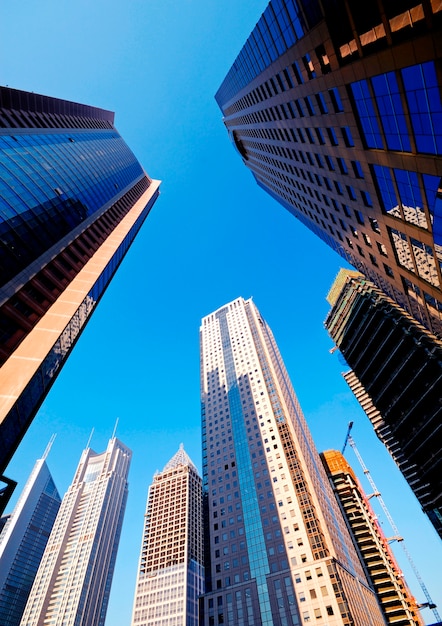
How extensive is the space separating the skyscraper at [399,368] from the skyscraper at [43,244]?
56.6 metres

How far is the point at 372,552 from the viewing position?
11412 centimetres

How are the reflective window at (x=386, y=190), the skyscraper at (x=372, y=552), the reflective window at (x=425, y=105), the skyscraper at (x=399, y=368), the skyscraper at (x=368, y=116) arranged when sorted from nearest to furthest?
the reflective window at (x=425, y=105) → the skyscraper at (x=368, y=116) → the reflective window at (x=386, y=190) → the skyscraper at (x=399, y=368) → the skyscraper at (x=372, y=552)

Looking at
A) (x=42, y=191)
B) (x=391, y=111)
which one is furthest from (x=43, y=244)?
(x=391, y=111)

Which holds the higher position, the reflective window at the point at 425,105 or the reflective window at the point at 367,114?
the reflective window at the point at 367,114

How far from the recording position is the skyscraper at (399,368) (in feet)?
187

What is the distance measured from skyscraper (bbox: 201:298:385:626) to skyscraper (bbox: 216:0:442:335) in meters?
59.2

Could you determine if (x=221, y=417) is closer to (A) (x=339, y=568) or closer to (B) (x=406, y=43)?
(A) (x=339, y=568)

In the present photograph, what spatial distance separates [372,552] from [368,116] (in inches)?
5324

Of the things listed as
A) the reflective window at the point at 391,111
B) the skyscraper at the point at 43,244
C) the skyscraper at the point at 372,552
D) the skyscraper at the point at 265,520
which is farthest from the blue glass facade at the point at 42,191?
the skyscraper at the point at 372,552

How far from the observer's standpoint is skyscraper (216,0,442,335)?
68.5 feet

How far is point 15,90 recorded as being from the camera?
238 feet

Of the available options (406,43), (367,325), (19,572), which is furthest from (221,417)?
(19,572)

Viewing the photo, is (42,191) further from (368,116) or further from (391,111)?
(391,111)

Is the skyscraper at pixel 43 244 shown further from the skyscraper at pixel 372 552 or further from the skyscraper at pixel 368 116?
the skyscraper at pixel 372 552
